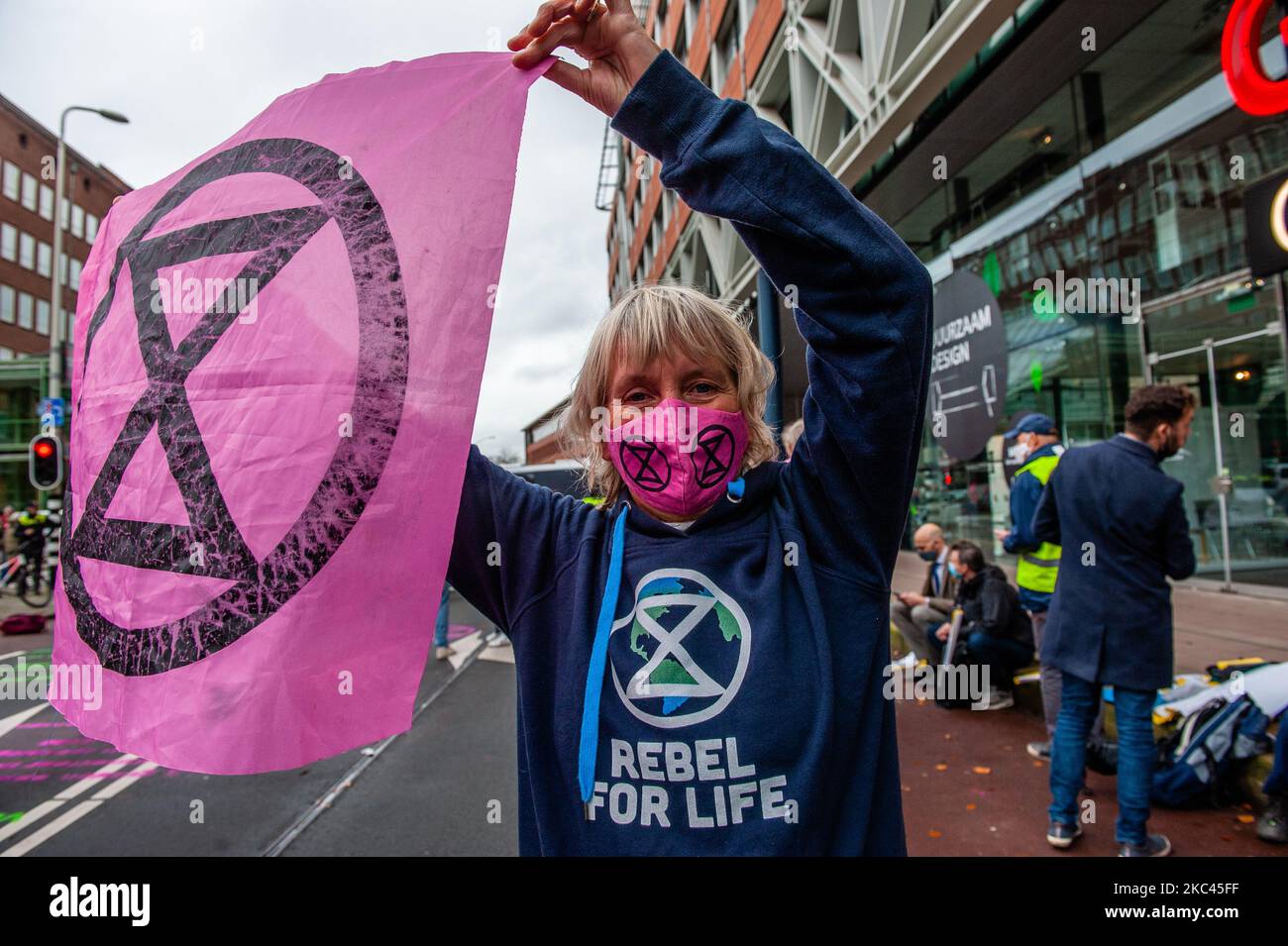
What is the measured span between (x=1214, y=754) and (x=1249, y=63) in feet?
10.6

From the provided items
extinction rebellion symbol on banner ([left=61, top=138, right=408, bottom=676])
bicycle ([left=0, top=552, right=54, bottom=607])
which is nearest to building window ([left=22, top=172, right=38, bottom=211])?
bicycle ([left=0, top=552, right=54, bottom=607])

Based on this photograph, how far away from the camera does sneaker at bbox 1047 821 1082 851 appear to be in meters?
3.15

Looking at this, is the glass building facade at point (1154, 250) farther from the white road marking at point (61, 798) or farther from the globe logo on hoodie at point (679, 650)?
the white road marking at point (61, 798)

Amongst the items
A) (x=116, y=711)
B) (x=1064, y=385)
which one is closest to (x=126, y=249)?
(x=116, y=711)

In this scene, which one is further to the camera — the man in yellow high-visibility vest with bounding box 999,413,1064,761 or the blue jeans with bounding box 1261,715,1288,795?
the man in yellow high-visibility vest with bounding box 999,413,1064,761

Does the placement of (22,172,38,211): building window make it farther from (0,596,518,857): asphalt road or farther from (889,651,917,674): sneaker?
(889,651,917,674): sneaker

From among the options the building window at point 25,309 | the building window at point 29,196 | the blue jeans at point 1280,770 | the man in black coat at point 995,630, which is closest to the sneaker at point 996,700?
the man in black coat at point 995,630

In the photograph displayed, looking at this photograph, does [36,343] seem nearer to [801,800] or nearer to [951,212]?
[951,212]

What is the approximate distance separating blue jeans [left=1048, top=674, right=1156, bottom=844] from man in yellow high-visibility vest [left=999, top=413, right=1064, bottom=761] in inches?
35.0

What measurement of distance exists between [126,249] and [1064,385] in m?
9.65

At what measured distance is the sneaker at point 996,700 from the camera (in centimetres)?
506

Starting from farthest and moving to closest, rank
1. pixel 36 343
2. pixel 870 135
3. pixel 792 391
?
1. pixel 36 343
2. pixel 792 391
3. pixel 870 135

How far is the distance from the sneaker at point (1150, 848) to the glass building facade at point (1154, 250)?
183 inches

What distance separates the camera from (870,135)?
4.97 metres
